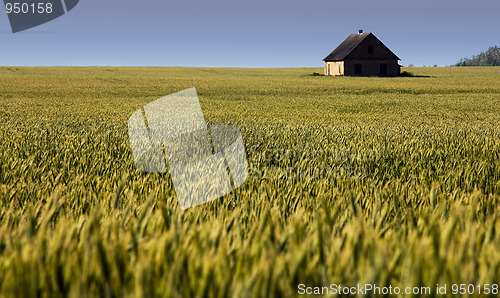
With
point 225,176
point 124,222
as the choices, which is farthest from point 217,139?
point 124,222

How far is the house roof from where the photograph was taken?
50.8 m

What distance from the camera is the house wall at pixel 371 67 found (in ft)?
166

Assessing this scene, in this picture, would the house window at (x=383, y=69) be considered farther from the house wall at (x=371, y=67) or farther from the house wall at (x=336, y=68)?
the house wall at (x=336, y=68)

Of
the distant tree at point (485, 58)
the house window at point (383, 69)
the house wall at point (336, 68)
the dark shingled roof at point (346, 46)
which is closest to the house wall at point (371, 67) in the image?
the house window at point (383, 69)

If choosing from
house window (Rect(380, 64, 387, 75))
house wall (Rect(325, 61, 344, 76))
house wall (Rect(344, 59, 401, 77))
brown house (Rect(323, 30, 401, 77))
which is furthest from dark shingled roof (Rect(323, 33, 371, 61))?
house window (Rect(380, 64, 387, 75))

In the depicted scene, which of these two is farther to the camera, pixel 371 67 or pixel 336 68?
pixel 336 68

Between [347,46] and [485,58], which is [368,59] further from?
[485,58]

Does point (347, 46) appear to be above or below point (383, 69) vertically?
above

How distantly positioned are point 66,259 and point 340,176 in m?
3.20

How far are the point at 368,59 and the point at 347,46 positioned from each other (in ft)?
11.2

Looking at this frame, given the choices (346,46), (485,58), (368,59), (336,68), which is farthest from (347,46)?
(485,58)

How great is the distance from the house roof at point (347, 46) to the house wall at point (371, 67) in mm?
1139

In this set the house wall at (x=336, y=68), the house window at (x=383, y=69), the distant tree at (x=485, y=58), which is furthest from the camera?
the distant tree at (x=485, y=58)

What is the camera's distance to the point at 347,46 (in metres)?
52.9
